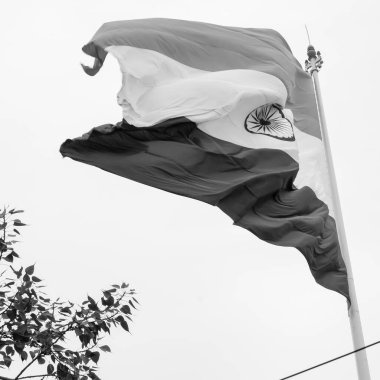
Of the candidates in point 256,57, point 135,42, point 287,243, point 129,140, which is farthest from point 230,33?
point 287,243

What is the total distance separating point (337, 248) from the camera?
14828mm

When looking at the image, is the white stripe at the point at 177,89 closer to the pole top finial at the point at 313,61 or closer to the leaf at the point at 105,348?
the pole top finial at the point at 313,61

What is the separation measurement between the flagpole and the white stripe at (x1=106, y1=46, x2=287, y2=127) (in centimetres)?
81

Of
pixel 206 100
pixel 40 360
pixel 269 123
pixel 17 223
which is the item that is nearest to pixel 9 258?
pixel 17 223

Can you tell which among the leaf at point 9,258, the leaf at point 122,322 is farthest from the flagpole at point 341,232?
the leaf at point 9,258

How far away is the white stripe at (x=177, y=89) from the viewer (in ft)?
50.3

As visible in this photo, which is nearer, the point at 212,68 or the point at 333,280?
the point at 333,280

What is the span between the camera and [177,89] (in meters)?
15.6

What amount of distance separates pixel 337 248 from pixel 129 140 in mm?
3464

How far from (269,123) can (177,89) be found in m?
1.51

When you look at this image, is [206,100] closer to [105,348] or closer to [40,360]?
[105,348]

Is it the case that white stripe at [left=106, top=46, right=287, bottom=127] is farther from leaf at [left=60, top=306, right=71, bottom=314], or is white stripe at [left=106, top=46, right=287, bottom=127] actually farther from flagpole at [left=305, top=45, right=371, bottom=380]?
leaf at [left=60, top=306, right=71, bottom=314]

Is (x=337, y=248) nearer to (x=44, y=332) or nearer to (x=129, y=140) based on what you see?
(x=129, y=140)

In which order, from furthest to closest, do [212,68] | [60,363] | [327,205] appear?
[212,68] < [327,205] < [60,363]
